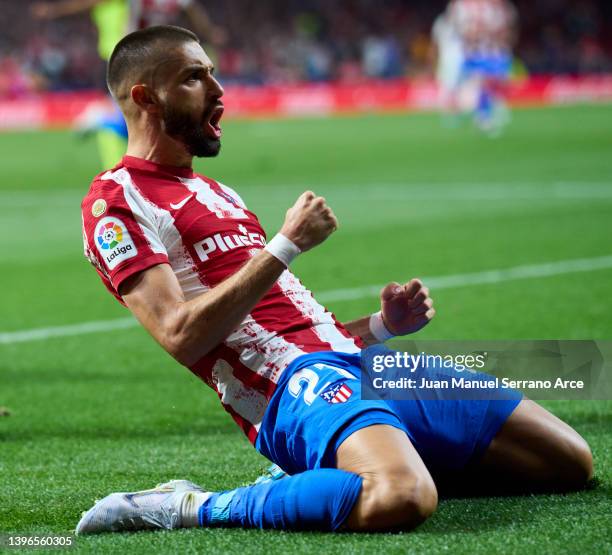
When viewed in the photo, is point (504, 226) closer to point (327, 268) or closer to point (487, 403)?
point (327, 268)

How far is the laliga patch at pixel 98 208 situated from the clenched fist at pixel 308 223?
62 cm

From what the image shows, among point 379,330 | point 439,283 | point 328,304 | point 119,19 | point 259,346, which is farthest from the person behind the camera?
point 119,19

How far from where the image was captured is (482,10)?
1061 inches

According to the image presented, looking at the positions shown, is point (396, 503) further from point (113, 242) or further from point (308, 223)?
point (113, 242)

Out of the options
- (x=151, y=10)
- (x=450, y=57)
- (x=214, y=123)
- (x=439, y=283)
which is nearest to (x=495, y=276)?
(x=439, y=283)

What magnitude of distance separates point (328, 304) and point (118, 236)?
456 cm

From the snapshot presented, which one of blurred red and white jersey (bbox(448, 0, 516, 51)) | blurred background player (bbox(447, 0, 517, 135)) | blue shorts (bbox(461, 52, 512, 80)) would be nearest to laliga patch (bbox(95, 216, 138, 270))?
blurred background player (bbox(447, 0, 517, 135))

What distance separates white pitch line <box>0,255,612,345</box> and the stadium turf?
0.05m

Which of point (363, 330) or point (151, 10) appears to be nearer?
point (363, 330)

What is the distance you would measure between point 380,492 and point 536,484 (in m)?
0.85

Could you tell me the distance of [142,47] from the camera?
14.2 feet

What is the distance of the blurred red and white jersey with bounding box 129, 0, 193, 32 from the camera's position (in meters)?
13.9

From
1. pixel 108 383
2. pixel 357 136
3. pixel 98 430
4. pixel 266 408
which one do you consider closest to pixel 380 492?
pixel 266 408

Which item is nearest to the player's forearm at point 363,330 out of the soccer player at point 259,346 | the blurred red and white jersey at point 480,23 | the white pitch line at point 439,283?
the soccer player at point 259,346
